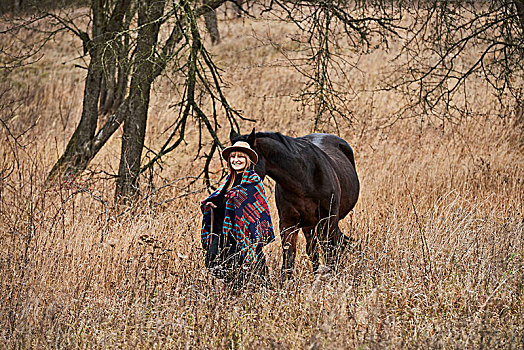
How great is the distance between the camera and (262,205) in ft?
14.8

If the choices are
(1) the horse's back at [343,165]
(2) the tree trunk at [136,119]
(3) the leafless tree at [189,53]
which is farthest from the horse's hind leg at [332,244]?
(2) the tree trunk at [136,119]

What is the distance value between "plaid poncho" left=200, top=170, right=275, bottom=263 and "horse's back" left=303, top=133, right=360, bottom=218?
5.06ft

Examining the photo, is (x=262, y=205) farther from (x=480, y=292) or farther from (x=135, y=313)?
(x=480, y=292)

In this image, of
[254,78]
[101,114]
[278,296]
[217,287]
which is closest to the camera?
[217,287]

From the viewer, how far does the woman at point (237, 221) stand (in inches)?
171

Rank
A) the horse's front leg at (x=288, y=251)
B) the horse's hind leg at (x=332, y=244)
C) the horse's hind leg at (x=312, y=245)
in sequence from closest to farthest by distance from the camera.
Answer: the horse's front leg at (x=288, y=251)
the horse's hind leg at (x=332, y=244)
the horse's hind leg at (x=312, y=245)

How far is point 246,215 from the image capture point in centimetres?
439

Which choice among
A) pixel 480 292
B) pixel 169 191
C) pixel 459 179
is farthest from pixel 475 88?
pixel 480 292

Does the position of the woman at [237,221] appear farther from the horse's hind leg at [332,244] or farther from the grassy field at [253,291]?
the horse's hind leg at [332,244]

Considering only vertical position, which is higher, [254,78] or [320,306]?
[254,78]

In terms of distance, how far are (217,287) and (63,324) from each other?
110 cm

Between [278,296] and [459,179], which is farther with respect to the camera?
[459,179]

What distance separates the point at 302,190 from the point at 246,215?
82cm

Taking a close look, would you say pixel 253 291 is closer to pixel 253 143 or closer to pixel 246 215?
pixel 246 215
